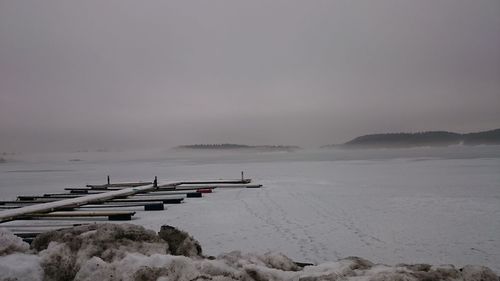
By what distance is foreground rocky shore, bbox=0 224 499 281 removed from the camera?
6.05 metres

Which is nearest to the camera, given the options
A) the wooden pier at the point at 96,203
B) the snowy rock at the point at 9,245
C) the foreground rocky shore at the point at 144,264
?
the foreground rocky shore at the point at 144,264

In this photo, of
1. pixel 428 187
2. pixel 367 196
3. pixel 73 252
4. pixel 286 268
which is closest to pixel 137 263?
pixel 73 252

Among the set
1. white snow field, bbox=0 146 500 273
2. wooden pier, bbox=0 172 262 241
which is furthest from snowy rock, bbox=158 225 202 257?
wooden pier, bbox=0 172 262 241

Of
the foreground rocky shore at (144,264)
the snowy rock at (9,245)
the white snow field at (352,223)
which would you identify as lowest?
the white snow field at (352,223)

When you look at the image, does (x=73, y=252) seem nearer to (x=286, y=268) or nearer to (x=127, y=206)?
(x=286, y=268)

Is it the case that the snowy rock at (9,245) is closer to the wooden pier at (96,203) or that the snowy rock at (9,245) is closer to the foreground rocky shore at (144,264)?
the foreground rocky shore at (144,264)

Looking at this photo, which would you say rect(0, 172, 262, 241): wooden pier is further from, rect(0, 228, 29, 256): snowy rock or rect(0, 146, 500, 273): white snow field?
rect(0, 228, 29, 256): snowy rock

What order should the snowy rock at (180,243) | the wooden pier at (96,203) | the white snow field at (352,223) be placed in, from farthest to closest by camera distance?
the wooden pier at (96,203) → the white snow field at (352,223) → the snowy rock at (180,243)

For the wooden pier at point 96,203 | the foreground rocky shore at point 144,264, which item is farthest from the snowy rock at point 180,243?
the wooden pier at point 96,203

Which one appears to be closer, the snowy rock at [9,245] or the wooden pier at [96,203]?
the snowy rock at [9,245]

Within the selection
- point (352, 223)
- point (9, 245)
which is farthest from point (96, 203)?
point (9, 245)

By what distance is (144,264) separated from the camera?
6.23 metres

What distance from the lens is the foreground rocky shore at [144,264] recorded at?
238 inches

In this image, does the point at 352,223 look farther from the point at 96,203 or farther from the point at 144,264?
the point at 96,203
